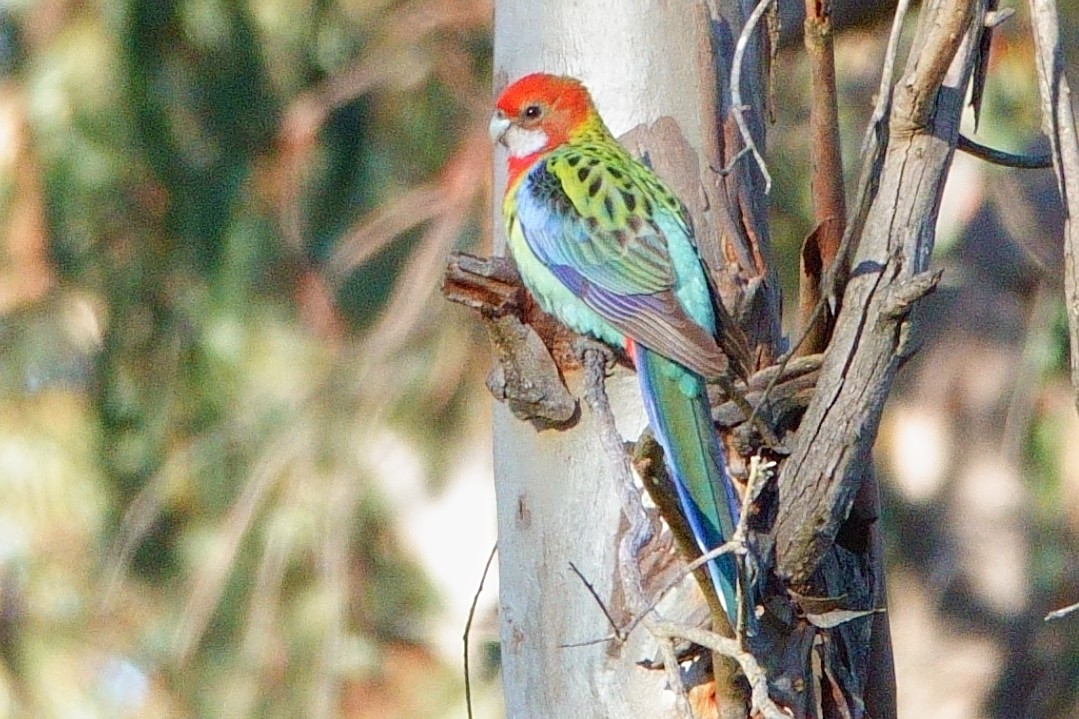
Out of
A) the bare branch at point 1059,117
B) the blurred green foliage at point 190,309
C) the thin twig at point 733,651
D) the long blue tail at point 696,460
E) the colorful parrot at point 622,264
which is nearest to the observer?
the thin twig at point 733,651

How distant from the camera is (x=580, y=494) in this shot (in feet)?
8.04

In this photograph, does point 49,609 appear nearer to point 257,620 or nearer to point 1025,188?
point 257,620

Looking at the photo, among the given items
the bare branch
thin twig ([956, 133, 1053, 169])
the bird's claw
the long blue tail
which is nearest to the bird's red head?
the bird's claw

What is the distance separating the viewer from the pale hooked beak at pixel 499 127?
9.52ft

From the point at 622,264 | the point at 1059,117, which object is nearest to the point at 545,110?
the point at 622,264

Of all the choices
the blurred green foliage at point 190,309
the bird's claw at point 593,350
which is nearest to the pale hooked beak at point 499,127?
the bird's claw at point 593,350

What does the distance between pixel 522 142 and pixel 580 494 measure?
0.84m

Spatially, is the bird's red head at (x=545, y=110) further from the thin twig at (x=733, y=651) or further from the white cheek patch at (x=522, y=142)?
the thin twig at (x=733, y=651)

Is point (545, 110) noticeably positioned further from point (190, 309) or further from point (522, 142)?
point (190, 309)

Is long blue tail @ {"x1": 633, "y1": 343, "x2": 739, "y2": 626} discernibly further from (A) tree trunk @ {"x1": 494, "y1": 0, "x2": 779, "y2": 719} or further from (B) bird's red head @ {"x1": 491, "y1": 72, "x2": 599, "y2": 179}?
(B) bird's red head @ {"x1": 491, "y1": 72, "x2": 599, "y2": 179}

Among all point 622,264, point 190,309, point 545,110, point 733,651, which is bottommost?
point 733,651

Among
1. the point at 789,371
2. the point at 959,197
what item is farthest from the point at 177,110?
the point at 789,371

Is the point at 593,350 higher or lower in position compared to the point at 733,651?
higher

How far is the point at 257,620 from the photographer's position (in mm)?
4504
